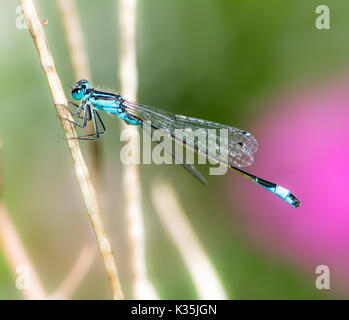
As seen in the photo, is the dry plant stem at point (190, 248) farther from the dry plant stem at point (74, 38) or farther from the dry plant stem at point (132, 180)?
the dry plant stem at point (74, 38)

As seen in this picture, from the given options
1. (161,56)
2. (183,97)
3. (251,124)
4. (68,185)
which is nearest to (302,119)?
(251,124)

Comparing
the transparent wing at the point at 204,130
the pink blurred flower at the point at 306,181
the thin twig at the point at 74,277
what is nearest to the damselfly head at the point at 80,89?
the transparent wing at the point at 204,130

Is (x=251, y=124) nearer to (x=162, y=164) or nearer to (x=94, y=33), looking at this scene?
(x=162, y=164)

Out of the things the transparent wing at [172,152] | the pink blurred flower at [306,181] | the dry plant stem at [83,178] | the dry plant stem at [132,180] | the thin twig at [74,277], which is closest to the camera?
the dry plant stem at [83,178]

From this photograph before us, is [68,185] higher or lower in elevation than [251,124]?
lower

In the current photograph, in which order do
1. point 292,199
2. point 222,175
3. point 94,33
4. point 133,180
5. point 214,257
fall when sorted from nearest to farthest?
1. point 133,180
2. point 292,199
3. point 214,257
4. point 222,175
5. point 94,33

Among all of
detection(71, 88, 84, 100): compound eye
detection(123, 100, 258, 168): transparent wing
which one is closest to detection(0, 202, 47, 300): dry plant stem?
detection(71, 88, 84, 100): compound eye
